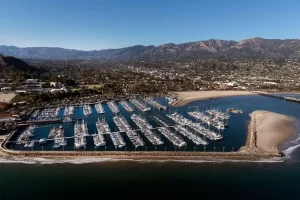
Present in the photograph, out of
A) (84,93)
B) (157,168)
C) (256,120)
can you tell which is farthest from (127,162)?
(84,93)

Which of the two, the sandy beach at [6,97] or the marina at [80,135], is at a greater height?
the sandy beach at [6,97]

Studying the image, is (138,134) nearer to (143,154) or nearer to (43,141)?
(143,154)

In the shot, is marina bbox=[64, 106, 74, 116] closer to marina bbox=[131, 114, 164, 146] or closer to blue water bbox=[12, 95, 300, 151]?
blue water bbox=[12, 95, 300, 151]

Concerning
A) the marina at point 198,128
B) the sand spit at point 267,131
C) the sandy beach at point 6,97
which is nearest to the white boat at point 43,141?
the marina at point 198,128

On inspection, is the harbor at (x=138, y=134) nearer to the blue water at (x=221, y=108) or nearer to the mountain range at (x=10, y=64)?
the blue water at (x=221, y=108)

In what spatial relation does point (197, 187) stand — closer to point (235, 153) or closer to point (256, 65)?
point (235, 153)

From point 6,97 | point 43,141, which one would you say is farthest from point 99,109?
point 6,97
